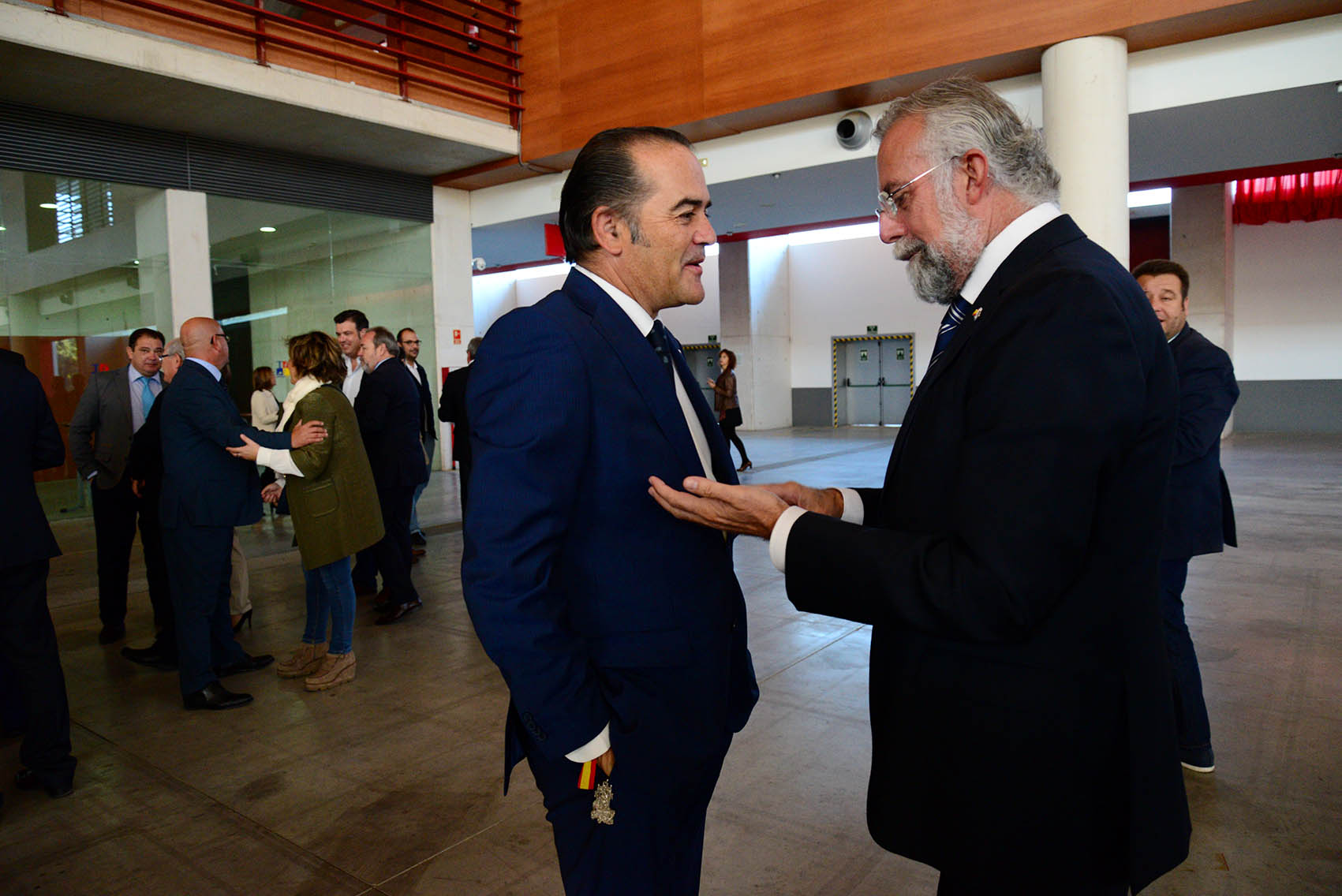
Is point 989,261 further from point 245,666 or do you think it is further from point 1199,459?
point 245,666

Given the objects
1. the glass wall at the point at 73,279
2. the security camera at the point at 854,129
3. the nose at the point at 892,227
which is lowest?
the nose at the point at 892,227

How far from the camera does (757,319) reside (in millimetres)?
21188

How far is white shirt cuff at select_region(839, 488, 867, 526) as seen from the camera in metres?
1.74

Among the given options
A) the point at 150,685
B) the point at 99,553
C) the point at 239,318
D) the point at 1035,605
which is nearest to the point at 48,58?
the point at 239,318

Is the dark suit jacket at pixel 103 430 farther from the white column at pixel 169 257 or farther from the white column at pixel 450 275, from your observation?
the white column at pixel 450 275

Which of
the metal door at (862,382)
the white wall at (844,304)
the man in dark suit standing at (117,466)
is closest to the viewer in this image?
the man in dark suit standing at (117,466)

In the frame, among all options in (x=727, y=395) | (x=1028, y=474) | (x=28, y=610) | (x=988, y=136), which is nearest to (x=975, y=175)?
(x=988, y=136)

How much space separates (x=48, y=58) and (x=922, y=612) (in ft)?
31.1

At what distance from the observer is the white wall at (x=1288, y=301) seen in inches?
640

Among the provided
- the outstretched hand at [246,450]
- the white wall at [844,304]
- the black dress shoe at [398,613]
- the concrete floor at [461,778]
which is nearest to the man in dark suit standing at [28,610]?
the concrete floor at [461,778]

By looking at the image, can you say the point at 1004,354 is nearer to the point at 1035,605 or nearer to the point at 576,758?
the point at 1035,605

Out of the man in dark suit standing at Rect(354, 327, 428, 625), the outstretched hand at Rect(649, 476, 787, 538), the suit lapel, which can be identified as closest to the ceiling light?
the man in dark suit standing at Rect(354, 327, 428, 625)

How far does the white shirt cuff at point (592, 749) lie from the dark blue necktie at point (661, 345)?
68 centimetres

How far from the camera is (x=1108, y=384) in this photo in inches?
44.6
